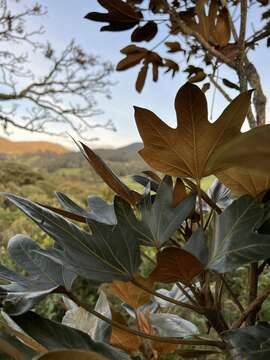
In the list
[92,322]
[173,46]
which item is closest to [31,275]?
[92,322]

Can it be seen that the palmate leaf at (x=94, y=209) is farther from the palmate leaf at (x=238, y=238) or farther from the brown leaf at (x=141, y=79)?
the brown leaf at (x=141, y=79)

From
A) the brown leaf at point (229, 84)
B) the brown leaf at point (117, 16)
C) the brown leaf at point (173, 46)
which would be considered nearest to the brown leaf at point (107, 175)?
the brown leaf at point (117, 16)

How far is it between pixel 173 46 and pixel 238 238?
82cm

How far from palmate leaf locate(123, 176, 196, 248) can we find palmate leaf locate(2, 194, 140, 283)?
3 cm

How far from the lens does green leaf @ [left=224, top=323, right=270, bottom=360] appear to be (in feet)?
0.80

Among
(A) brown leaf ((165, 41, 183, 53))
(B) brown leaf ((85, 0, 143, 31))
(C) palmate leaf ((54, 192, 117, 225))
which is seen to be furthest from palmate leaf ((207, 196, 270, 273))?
(A) brown leaf ((165, 41, 183, 53))

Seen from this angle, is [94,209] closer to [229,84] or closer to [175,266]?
[175,266]

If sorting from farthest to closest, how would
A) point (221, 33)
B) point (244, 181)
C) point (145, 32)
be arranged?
point (145, 32) < point (221, 33) < point (244, 181)

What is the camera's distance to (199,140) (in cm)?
28

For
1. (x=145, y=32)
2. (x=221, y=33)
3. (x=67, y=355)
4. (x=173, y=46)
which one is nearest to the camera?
(x=67, y=355)

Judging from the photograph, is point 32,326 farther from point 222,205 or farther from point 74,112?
point 74,112

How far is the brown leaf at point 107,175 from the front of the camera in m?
0.31

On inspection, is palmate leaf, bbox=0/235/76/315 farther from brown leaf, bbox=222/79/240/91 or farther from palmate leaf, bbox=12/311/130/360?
brown leaf, bbox=222/79/240/91

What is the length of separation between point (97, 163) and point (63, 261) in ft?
0.29
